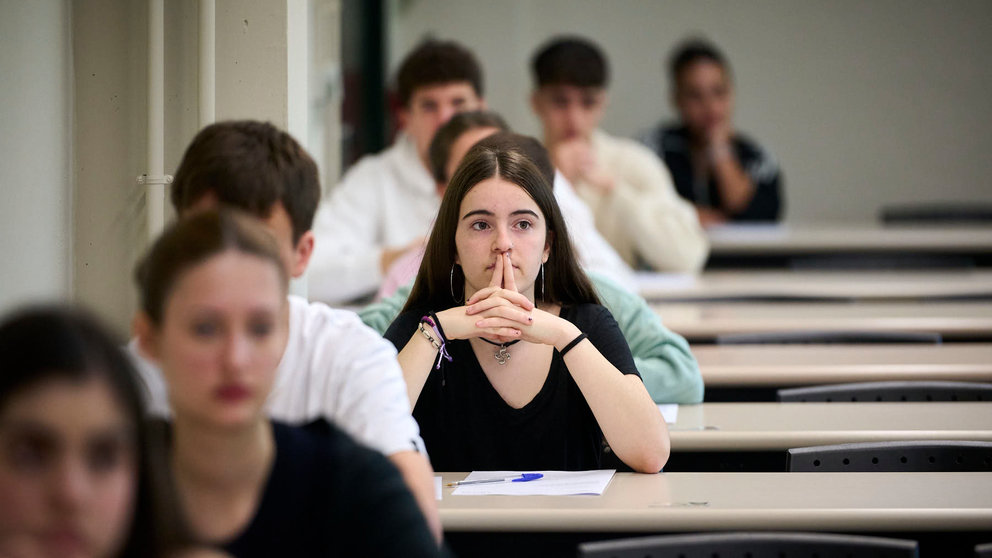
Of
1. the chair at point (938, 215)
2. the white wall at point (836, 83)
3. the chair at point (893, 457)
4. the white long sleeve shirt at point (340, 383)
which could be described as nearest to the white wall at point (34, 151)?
the white long sleeve shirt at point (340, 383)

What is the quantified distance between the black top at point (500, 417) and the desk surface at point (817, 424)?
22 cm

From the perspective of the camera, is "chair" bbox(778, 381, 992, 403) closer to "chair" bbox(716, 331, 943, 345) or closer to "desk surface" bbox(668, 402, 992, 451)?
"desk surface" bbox(668, 402, 992, 451)

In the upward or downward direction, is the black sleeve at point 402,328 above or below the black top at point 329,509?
above

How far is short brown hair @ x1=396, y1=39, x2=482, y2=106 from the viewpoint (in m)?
4.10

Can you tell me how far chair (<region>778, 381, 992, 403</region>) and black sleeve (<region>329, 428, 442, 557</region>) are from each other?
1.65m

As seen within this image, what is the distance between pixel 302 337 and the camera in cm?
180

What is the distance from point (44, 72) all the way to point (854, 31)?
269 inches

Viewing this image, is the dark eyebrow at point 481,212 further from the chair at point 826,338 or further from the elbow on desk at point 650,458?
the chair at point 826,338

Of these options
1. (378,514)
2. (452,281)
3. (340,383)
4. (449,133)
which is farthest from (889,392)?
(378,514)

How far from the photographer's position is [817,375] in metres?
3.02

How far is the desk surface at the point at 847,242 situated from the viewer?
5973 mm

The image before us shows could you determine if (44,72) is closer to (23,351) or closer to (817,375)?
(23,351)

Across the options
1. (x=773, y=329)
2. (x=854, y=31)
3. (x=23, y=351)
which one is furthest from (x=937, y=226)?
(x=23, y=351)

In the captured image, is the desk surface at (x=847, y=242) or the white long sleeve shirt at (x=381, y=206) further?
the desk surface at (x=847, y=242)
